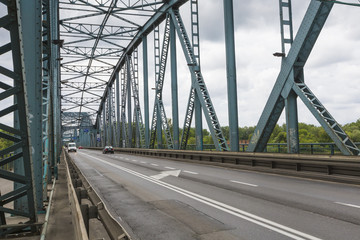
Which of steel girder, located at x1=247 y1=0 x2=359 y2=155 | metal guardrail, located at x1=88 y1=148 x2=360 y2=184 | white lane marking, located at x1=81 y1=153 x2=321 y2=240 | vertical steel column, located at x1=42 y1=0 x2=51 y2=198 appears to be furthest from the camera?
steel girder, located at x1=247 y1=0 x2=359 y2=155

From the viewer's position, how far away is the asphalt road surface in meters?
5.22

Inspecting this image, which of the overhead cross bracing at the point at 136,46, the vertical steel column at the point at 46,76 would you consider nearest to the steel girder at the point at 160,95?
the overhead cross bracing at the point at 136,46

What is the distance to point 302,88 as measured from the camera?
12.9 metres

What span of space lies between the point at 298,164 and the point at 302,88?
308 centimetres

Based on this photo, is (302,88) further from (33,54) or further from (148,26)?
(148,26)

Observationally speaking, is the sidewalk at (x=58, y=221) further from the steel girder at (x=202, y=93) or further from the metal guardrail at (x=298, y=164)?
the steel girder at (x=202, y=93)

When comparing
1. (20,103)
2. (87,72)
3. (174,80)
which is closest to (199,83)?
(174,80)

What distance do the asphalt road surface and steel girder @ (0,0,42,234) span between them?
6.11 ft

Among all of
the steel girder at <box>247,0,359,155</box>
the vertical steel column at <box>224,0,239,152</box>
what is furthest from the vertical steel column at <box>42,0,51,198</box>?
the vertical steel column at <box>224,0,239,152</box>

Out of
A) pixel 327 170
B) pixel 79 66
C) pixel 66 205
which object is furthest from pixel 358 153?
pixel 79 66

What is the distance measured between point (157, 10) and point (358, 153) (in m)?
22.7

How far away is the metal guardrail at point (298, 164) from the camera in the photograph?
10.0 m

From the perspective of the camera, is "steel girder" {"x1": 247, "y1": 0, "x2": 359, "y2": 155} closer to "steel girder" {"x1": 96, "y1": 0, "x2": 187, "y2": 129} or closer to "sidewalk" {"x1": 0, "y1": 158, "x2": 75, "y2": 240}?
"sidewalk" {"x1": 0, "y1": 158, "x2": 75, "y2": 240}

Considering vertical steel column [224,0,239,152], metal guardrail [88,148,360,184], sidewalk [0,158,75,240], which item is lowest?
sidewalk [0,158,75,240]
